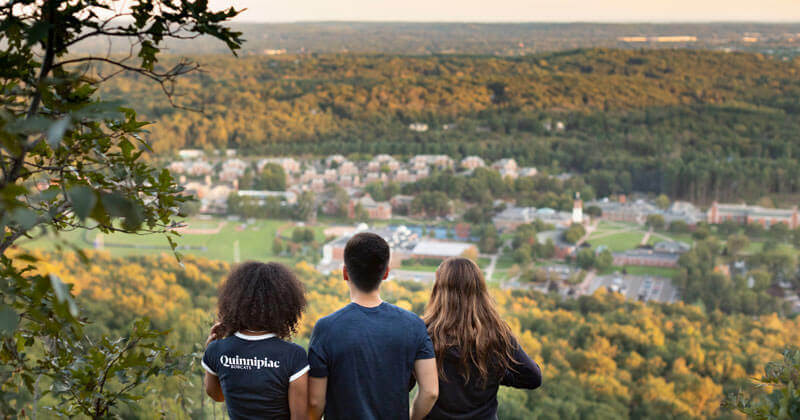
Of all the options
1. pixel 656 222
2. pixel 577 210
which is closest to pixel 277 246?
pixel 577 210

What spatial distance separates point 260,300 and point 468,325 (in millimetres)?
542

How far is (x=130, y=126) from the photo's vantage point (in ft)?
4.64

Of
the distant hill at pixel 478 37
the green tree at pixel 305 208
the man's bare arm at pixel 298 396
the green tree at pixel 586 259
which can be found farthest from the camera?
the distant hill at pixel 478 37

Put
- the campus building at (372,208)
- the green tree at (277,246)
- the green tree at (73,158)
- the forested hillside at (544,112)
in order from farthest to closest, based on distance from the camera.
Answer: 1. the forested hillside at (544,112)
2. the campus building at (372,208)
3. the green tree at (277,246)
4. the green tree at (73,158)

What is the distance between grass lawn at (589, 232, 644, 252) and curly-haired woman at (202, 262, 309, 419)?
22142mm

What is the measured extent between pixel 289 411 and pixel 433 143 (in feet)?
96.6

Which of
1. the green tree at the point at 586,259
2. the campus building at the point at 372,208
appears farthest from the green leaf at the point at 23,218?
the campus building at the point at 372,208

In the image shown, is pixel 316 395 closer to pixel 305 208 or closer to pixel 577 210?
pixel 305 208

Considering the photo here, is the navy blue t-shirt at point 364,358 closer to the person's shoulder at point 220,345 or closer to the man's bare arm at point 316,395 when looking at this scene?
the man's bare arm at point 316,395

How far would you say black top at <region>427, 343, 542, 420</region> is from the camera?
5.47ft

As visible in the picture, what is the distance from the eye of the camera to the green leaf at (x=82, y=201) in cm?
54

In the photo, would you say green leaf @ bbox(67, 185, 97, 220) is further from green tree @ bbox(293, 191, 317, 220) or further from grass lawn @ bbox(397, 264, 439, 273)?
green tree @ bbox(293, 191, 317, 220)

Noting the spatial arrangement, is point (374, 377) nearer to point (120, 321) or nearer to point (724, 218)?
point (120, 321)

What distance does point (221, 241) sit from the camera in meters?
22.3
